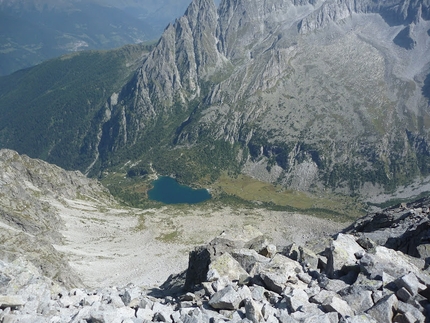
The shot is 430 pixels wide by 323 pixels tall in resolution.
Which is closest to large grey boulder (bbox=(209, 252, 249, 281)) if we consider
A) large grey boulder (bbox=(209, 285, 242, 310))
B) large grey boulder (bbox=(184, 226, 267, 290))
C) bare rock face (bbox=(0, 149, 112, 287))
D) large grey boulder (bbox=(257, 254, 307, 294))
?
large grey boulder (bbox=(257, 254, 307, 294))

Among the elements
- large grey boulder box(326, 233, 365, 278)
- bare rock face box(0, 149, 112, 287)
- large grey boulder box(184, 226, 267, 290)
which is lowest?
bare rock face box(0, 149, 112, 287)

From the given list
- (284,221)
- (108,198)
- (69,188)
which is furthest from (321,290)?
(108,198)

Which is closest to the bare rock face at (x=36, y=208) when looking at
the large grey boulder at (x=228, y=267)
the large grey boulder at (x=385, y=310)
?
the large grey boulder at (x=228, y=267)

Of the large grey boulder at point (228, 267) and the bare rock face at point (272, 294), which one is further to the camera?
the large grey boulder at point (228, 267)

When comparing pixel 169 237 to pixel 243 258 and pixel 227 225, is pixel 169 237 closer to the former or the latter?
pixel 227 225

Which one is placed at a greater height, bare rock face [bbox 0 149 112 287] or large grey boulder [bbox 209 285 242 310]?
large grey boulder [bbox 209 285 242 310]

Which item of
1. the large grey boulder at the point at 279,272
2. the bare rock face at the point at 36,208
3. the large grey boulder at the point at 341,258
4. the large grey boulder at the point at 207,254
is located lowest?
the bare rock face at the point at 36,208

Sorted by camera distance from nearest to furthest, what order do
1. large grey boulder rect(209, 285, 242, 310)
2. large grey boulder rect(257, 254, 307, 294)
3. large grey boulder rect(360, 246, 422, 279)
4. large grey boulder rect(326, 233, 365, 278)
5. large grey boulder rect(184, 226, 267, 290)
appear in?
1. large grey boulder rect(209, 285, 242, 310)
2. large grey boulder rect(360, 246, 422, 279)
3. large grey boulder rect(257, 254, 307, 294)
4. large grey boulder rect(326, 233, 365, 278)
5. large grey boulder rect(184, 226, 267, 290)

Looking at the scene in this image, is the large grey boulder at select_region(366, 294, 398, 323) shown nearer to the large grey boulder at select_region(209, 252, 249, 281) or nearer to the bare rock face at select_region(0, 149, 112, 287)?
the large grey boulder at select_region(209, 252, 249, 281)

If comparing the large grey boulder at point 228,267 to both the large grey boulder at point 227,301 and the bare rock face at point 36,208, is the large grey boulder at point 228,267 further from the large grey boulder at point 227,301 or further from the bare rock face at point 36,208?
the bare rock face at point 36,208
